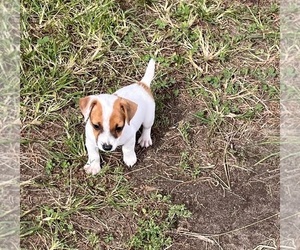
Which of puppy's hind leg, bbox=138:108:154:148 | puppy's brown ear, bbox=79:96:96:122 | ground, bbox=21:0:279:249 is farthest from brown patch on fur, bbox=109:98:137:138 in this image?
ground, bbox=21:0:279:249

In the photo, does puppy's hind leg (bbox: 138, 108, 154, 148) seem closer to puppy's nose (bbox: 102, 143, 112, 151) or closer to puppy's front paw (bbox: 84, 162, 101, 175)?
puppy's front paw (bbox: 84, 162, 101, 175)

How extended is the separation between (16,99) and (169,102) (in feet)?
3.28

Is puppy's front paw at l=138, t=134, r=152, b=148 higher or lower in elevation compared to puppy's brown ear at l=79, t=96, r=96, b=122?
lower

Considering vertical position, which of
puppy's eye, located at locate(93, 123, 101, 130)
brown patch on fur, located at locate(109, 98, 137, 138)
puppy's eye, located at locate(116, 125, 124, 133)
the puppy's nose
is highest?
brown patch on fur, located at locate(109, 98, 137, 138)

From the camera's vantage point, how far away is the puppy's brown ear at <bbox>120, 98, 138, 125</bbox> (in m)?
3.26

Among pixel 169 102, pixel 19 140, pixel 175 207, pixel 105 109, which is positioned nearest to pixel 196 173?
pixel 175 207

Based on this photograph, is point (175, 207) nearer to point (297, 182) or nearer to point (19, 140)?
point (297, 182)

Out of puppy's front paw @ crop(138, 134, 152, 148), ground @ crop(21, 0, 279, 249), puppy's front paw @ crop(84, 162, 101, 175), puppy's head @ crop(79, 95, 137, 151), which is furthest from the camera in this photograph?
puppy's front paw @ crop(138, 134, 152, 148)

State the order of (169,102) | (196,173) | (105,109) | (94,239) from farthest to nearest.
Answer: (169,102) < (196,173) < (94,239) < (105,109)

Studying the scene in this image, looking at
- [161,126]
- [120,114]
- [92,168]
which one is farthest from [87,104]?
[161,126]

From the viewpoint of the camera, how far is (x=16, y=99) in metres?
3.99

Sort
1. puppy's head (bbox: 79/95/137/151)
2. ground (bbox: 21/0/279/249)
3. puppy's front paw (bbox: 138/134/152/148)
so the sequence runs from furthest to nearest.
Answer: puppy's front paw (bbox: 138/134/152/148) < ground (bbox: 21/0/279/249) < puppy's head (bbox: 79/95/137/151)

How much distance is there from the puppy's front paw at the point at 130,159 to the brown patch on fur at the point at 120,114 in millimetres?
442

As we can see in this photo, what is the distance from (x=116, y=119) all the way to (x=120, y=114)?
35 mm
